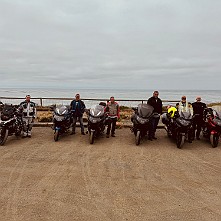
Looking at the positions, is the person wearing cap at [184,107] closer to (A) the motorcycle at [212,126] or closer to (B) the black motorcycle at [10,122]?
(A) the motorcycle at [212,126]

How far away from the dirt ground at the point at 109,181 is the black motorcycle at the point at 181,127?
351 mm

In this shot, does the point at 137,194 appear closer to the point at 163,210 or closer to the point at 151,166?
the point at 163,210

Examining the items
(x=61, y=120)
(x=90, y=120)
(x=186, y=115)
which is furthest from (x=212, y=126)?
(x=61, y=120)

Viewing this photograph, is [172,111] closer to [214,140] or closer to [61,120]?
[214,140]

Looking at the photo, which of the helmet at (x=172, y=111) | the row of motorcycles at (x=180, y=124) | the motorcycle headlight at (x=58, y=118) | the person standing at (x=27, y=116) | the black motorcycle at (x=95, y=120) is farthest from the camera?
the person standing at (x=27, y=116)

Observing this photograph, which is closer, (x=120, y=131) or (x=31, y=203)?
(x=31, y=203)

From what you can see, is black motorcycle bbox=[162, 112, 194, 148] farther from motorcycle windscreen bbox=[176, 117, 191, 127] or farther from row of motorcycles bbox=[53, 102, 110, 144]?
row of motorcycles bbox=[53, 102, 110, 144]

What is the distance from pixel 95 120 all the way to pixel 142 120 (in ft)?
5.02

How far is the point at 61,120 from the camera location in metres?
8.48

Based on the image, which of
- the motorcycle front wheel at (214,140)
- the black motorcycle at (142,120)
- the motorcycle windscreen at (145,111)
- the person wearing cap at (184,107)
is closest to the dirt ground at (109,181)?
the motorcycle front wheel at (214,140)

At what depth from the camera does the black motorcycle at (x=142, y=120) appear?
316 inches

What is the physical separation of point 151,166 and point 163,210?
2126 mm

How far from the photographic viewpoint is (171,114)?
837 centimetres

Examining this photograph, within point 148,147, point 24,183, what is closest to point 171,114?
point 148,147
